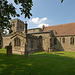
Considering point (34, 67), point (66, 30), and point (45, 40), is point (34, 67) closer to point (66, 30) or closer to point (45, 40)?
point (45, 40)

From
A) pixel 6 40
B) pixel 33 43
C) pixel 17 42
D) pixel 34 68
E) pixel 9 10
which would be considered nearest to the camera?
pixel 34 68

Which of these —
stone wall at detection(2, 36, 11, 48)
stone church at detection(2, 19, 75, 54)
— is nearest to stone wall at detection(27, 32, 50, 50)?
stone church at detection(2, 19, 75, 54)

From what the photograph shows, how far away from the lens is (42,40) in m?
23.4

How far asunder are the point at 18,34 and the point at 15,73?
14.4m

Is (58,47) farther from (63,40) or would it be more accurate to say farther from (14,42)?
(14,42)

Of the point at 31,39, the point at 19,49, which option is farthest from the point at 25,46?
the point at 31,39

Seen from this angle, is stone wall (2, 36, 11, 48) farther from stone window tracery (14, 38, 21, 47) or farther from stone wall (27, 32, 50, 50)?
stone wall (27, 32, 50, 50)

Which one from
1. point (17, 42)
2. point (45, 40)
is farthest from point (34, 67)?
point (45, 40)

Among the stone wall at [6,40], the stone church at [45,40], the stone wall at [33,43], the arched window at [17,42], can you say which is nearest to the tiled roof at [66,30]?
the stone church at [45,40]

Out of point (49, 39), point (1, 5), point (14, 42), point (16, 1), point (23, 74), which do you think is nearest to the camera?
point (23, 74)

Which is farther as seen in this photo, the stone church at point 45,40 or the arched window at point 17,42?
the arched window at point 17,42

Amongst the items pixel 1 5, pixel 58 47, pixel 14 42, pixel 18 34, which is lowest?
pixel 58 47

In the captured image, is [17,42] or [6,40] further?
[6,40]

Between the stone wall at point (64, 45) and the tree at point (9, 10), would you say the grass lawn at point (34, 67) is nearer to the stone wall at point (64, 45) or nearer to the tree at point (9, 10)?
the tree at point (9, 10)
